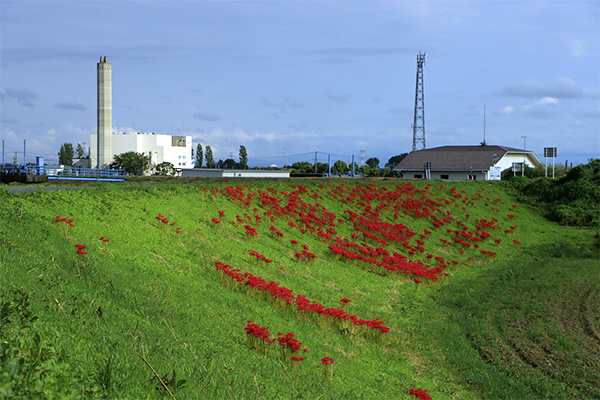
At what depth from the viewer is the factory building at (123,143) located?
246 feet

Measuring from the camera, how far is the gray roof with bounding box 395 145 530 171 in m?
62.2

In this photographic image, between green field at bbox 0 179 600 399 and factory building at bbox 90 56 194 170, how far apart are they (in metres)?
59.2

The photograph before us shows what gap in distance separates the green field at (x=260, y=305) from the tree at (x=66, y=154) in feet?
393

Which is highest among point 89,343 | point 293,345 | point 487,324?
point 89,343

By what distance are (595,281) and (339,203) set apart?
460 inches

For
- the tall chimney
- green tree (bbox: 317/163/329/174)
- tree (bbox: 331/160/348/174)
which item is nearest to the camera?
the tall chimney

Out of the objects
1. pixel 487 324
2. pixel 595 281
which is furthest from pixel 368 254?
pixel 595 281

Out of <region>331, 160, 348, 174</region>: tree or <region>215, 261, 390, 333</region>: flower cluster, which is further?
<region>331, 160, 348, 174</region>: tree

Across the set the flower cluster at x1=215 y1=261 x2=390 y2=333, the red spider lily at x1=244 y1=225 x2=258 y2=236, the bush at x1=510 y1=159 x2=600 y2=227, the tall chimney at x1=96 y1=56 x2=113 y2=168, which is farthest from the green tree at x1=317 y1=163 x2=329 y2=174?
the flower cluster at x1=215 y1=261 x2=390 y2=333

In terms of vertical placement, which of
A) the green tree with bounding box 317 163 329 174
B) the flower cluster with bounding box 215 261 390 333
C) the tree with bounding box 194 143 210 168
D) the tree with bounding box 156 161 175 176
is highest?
the tree with bounding box 194 143 210 168

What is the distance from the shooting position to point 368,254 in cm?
1934

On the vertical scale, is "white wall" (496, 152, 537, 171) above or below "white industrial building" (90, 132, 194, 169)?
below

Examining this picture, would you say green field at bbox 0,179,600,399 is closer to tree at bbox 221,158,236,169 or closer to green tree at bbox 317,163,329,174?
green tree at bbox 317,163,329,174

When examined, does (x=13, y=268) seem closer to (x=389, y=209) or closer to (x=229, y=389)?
(x=229, y=389)
